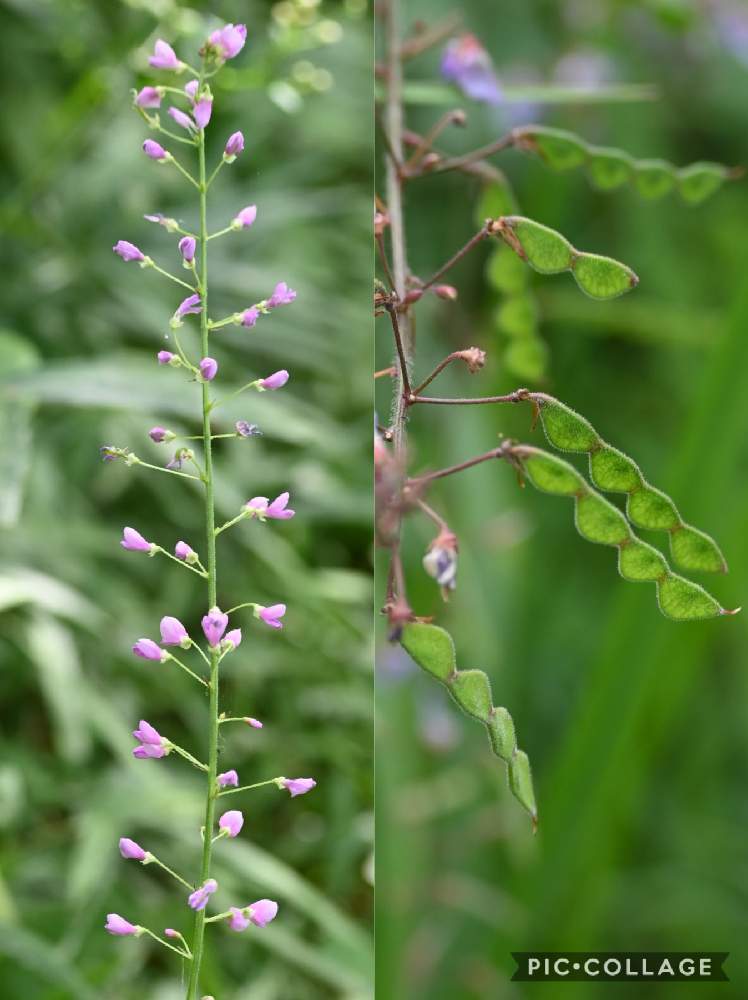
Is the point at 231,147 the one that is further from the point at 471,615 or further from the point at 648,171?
the point at 471,615

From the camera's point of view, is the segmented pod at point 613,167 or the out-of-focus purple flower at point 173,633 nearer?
the out-of-focus purple flower at point 173,633

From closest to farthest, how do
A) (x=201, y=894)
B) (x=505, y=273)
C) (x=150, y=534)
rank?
(x=201, y=894)
(x=505, y=273)
(x=150, y=534)

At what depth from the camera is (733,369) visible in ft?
2.60

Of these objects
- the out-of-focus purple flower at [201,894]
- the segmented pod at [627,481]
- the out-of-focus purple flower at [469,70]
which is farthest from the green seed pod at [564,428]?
the out-of-focus purple flower at [469,70]

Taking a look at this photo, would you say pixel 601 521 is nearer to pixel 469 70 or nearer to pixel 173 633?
pixel 173 633

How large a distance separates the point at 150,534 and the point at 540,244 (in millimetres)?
608

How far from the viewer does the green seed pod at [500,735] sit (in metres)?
0.23

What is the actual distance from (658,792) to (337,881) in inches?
26.3

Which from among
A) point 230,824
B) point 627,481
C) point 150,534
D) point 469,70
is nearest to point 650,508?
point 627,481

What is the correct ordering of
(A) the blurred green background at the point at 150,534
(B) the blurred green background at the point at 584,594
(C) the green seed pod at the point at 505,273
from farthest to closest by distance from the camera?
1. (B) the blurred green background at the point at 584,594
2. (A) the blurred green background at the point at 150,534
3. (C) the green seed pod at the point at 505,273

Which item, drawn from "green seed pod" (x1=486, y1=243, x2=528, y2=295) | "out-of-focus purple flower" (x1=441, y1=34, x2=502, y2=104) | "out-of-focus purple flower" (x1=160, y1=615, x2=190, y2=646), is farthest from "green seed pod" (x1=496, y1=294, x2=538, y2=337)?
"out-of-focus purple flower" (x1=160, y1=615, x2=190, y2=646)

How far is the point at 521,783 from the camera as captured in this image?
0.76 ft

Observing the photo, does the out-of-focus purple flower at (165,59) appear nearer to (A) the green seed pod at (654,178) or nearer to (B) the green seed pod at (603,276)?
(B) the green seed pod at (603,276)

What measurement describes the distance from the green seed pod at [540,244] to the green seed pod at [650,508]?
56 millimetres
